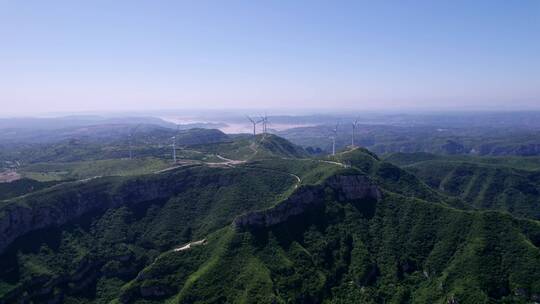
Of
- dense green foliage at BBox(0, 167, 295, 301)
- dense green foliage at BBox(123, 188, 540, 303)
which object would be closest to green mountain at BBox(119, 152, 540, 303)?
dense green foliage at BBox(123, 188, 540, 303)

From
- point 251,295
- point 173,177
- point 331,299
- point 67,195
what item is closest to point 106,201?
point 67,195

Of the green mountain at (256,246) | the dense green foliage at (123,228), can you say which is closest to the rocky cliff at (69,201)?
the green mountain at (256,246)

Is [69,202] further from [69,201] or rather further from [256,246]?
[256,246]

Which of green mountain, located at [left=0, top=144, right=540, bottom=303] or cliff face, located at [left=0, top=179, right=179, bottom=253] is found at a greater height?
cliff face, located at [left=0, top=179, right=179, bottom=253]

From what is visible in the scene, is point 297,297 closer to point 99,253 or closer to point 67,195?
point 99,253

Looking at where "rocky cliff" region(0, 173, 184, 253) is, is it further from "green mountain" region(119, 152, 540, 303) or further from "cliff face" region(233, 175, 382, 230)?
"cliff face" region(233, 175, 382, 230)

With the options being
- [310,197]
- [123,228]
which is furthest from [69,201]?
[310,197]

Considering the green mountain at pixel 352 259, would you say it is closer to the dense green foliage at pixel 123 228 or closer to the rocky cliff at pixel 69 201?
the dense green foliage at pixel 123 228
